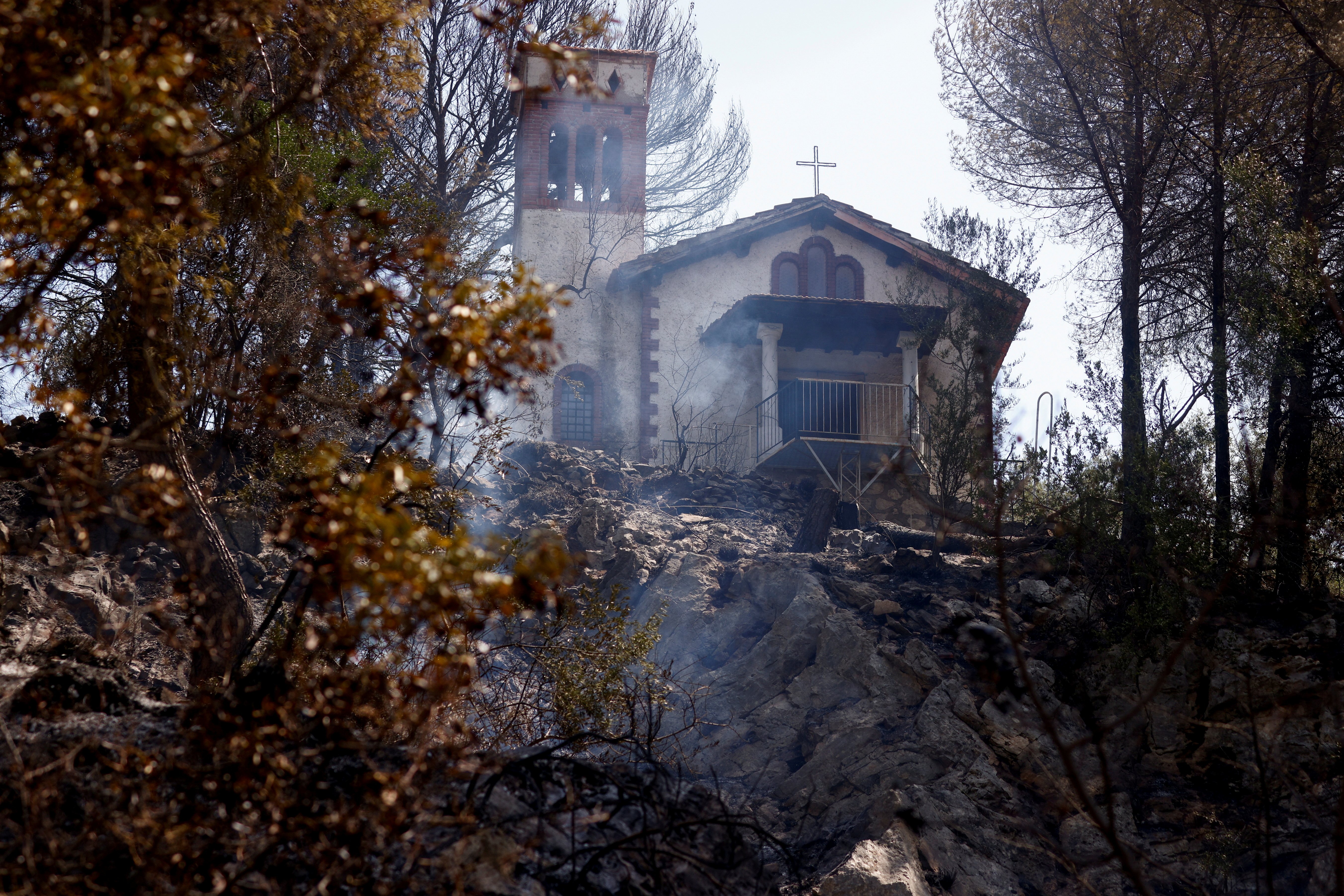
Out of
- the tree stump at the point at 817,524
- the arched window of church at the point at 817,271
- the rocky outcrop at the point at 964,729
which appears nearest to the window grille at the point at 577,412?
the arched window of church at the point at 817,271

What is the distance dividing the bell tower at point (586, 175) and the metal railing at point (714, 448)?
3880 millimetres

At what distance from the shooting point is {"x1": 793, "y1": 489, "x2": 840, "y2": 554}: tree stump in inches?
438

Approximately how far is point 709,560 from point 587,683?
4050 mm

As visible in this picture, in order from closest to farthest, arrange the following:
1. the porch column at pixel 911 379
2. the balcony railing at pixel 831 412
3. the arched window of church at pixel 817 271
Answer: the porch column at pixel 911 379 → the balcony railing at pixel 831 412 → the arched window of church at pixel 817 271

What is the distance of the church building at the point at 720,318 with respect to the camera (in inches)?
633

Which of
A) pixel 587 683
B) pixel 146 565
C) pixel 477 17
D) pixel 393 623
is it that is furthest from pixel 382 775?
pixel 146 565

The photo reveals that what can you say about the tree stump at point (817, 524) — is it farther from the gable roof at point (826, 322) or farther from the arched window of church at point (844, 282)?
the arched window of church at point (844, 282)

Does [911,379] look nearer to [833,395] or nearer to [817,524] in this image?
[833,395]

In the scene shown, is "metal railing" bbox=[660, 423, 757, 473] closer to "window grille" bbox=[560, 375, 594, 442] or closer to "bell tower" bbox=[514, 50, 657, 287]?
"window grille" bbox=[560, 375, 594, 442]

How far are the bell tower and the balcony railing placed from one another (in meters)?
4.86

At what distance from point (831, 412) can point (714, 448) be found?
6.96 feet

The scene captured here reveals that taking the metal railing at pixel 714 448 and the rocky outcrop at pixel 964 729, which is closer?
the rocky outcrop at pixel 964 729

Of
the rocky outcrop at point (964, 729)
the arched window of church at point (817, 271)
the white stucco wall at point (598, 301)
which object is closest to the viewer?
the rocky outcrop at point (964, 729)

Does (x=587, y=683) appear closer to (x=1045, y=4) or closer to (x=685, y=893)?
(x=685, y=893)
